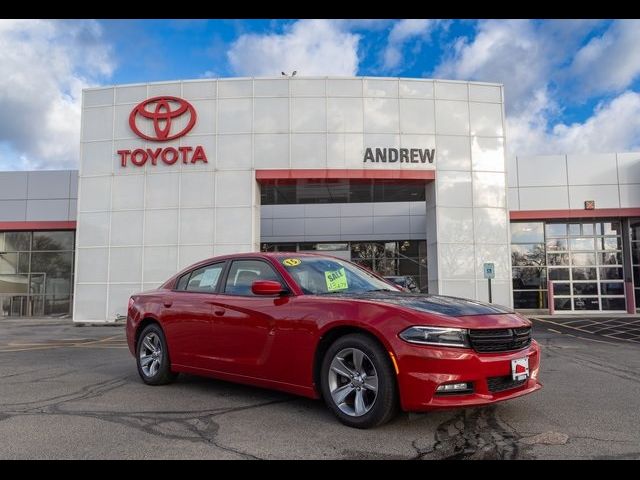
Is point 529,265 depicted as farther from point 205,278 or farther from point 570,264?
point 205,278

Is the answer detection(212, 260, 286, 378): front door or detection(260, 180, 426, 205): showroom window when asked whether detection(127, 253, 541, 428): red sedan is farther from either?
detection(260, 180, 426, 205): showroom window

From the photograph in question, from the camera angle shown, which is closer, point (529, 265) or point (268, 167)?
point (268, 167)

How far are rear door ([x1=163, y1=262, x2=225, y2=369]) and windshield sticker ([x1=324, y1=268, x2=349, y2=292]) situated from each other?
50.8 inches

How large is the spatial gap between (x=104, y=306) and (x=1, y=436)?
48.8ft

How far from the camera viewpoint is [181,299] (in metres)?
6.00

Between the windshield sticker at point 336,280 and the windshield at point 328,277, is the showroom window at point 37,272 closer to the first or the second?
the windshield at point 328,277

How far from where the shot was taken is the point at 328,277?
17.2ft

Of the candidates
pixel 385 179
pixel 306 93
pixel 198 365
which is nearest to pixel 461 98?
pixel 385 179

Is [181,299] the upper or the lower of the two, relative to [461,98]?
lower

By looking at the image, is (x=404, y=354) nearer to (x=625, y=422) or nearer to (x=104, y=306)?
(x=625, y=422)

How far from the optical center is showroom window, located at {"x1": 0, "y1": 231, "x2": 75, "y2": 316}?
2233cm

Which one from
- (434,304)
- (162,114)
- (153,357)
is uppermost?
(162,114)

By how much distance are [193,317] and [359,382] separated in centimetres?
227

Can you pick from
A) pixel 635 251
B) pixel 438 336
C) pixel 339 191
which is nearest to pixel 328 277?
pixel 438 336
